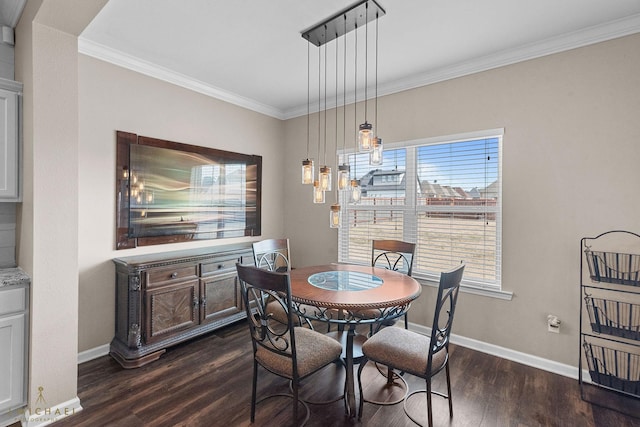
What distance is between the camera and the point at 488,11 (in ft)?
7.20

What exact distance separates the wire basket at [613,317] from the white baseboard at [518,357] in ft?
1.62

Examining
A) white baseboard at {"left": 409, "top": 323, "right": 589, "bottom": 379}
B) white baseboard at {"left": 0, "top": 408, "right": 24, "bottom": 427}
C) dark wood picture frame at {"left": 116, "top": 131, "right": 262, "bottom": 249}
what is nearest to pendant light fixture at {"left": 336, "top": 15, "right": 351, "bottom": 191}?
dark wood picture frame at {"left": 116, "top": 131, "right": 262, "bottom": 249}

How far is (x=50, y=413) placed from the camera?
197 centimetres

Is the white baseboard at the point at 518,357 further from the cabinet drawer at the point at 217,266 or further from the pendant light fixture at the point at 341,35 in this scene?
the cabinet drawer at the point at 217,266

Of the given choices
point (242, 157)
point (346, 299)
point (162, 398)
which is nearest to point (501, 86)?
point (346, 299)

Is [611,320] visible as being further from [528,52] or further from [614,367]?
[528,52]

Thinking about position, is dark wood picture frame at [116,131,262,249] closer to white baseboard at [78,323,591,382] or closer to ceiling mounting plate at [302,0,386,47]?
white baseboard at [78,323,591,382]

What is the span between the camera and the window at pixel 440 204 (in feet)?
9.73

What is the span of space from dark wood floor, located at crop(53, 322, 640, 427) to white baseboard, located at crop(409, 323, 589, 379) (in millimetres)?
65

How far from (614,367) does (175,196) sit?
414 cm

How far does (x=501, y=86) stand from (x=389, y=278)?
2053 millimetres

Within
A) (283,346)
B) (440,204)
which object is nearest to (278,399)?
(283,346)

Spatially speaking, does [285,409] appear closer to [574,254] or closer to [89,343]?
[89,343]

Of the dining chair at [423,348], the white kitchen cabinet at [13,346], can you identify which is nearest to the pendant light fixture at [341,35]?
the dining chair at [423,348]
